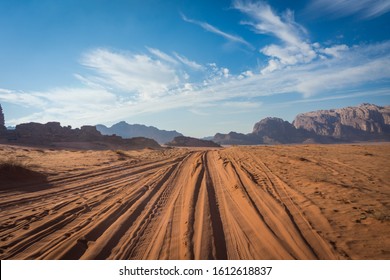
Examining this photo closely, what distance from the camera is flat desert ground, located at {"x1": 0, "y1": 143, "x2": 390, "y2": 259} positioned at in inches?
169

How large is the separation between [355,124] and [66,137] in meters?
146

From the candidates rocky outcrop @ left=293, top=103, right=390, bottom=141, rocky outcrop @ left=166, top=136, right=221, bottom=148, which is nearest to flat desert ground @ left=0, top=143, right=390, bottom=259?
rocky outcrop @ left=166, top=136, right=221, bottom=148

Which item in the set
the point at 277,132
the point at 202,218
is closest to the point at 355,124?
the point at 277,132

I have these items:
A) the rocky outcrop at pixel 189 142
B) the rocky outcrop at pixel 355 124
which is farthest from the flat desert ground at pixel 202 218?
the rocky outcrop at pixel 355 124

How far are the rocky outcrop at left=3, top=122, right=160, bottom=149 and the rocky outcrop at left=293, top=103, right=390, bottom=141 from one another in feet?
385

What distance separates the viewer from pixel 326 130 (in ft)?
456

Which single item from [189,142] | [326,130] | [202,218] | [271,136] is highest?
[326,130]

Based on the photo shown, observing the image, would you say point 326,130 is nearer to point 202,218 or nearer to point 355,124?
point 355,124

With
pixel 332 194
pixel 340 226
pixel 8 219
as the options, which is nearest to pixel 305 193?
pixel 332 194

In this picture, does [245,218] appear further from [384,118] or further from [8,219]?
[384,118]

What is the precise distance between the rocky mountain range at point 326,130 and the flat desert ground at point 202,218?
366 feet

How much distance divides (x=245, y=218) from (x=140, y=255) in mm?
2729

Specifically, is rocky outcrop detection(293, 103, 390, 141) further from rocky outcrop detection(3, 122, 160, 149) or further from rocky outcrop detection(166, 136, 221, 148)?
rocky outcrop detection(3, 122, 160, 149)

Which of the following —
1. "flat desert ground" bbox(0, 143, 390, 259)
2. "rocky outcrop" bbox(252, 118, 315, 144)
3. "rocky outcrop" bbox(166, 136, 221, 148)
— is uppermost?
"rocky outcrop" bbox(252, 118, 315, 144)
